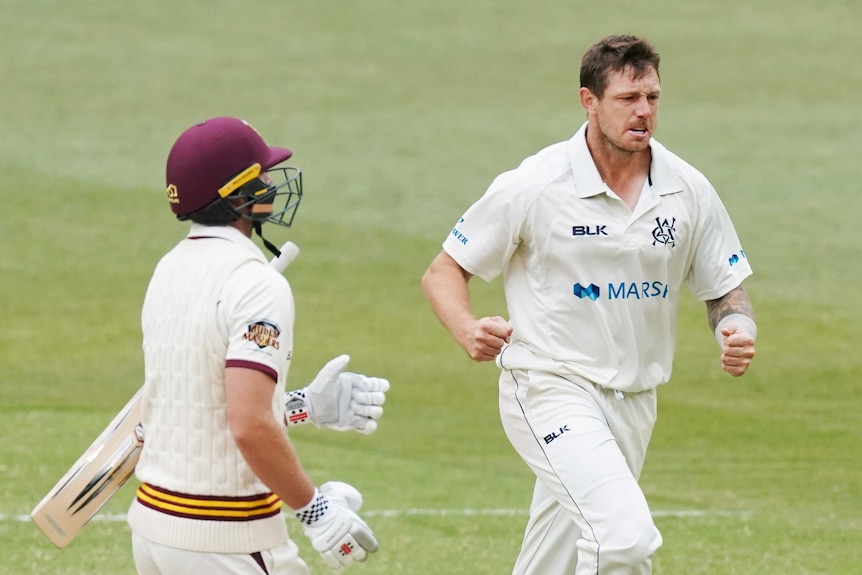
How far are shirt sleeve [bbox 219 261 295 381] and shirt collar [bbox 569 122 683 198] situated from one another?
1785mm

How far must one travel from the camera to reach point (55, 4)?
955 inches

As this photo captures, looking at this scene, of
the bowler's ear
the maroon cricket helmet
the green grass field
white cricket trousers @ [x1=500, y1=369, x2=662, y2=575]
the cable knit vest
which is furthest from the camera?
the green grass field

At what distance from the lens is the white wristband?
5.88m

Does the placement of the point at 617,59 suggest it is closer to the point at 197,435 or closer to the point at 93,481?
the point at 197,435

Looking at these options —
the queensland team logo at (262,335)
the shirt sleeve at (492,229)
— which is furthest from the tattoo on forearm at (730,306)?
the queensland team logo at (262,335)

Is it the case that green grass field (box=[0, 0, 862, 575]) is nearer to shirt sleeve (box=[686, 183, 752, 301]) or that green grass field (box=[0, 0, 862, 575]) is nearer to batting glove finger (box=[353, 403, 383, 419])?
shirt sleeve (box=[686, 183, 752, 301])

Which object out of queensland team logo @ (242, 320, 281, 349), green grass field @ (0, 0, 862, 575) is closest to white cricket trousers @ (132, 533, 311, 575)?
queensland team logo @ (242, 320, 281, 349)

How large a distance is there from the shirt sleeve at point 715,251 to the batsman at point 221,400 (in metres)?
2.08

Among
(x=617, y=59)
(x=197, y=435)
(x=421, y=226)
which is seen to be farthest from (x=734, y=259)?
(x=421, y=226)

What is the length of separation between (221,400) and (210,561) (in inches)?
18.8

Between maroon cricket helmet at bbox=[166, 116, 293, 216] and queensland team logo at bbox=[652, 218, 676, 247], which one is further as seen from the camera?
queensland team logo at bbox=[652, 218, 676, 247]

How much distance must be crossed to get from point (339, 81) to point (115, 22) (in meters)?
4.07

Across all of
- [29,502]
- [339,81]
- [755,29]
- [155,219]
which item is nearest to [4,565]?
[29,502]

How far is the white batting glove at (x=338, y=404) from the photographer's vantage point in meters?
5.21
